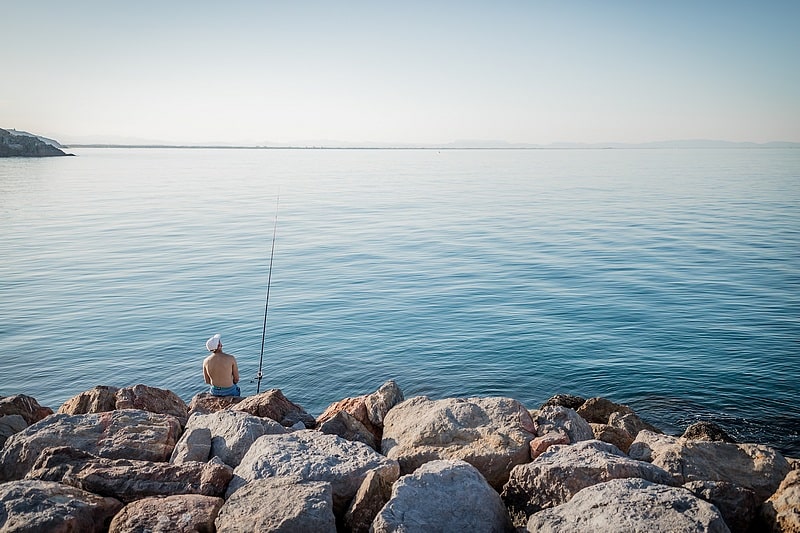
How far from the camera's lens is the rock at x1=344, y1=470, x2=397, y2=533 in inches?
230

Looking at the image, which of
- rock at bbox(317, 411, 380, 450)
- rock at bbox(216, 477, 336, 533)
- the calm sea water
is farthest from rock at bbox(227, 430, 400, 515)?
the calm sea water

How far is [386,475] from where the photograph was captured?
20.8ft

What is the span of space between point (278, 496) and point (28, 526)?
6.54ft

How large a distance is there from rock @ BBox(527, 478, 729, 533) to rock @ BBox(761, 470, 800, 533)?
819mm

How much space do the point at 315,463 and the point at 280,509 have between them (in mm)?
1024

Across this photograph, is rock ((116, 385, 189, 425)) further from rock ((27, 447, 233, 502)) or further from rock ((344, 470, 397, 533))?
rock ((344, 470, 397, 533))

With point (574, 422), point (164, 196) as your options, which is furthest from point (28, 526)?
point (164, 196)

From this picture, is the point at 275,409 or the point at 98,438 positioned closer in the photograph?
the point at 98,438

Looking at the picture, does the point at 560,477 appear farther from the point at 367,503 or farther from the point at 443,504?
the point at 367,503

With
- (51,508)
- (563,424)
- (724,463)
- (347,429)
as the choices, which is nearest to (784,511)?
(724,463)

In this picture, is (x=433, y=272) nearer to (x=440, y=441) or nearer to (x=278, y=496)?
(x=440, y=441)

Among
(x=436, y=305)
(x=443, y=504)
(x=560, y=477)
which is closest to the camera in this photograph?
(x=443, y=504)

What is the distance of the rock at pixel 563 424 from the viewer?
26.0 ft

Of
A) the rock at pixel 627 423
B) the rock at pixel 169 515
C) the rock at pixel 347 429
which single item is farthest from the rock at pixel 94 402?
the rock at pixel 627 423
